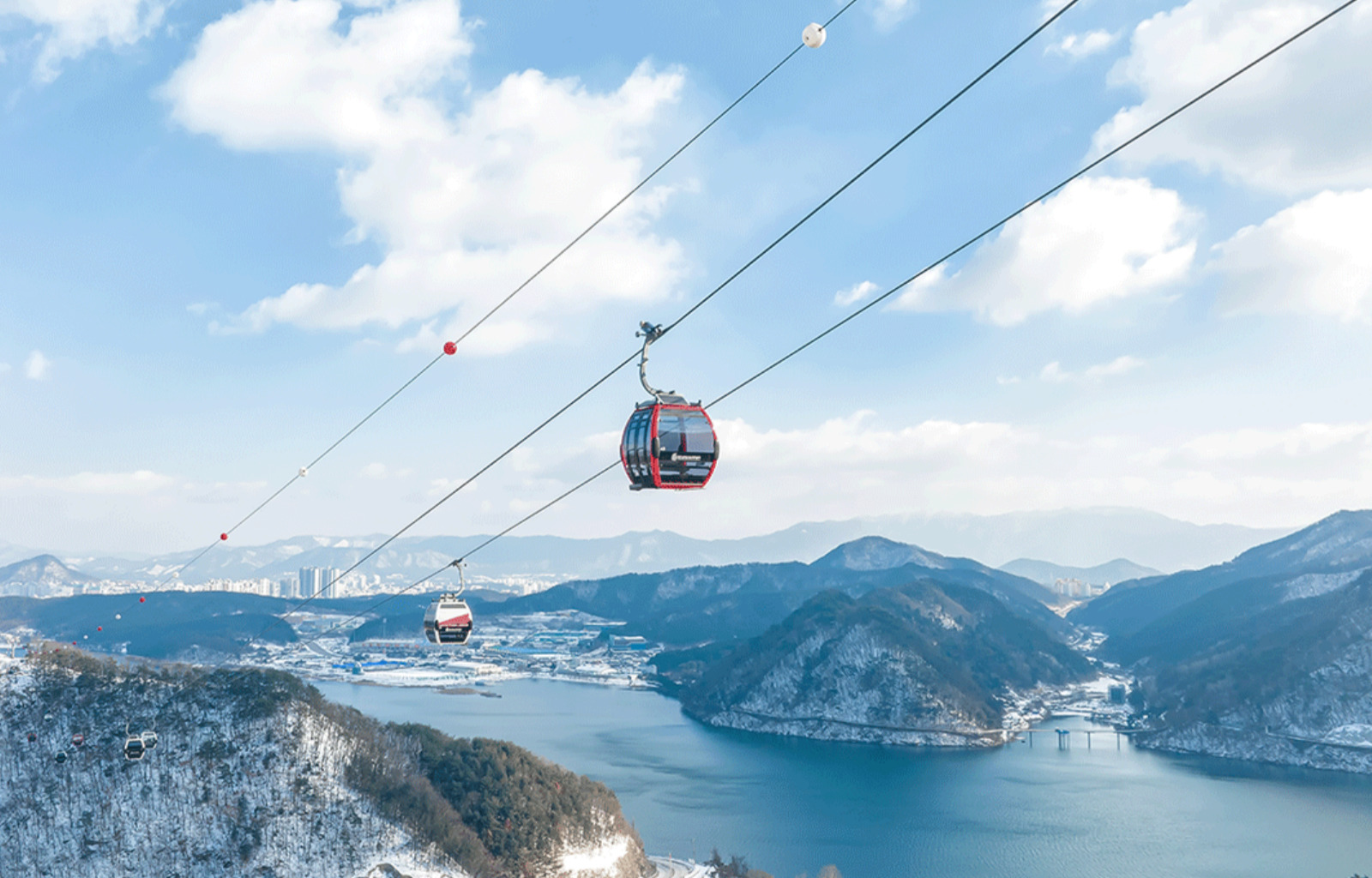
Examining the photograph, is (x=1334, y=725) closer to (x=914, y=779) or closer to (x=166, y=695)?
(x=914, y=779)

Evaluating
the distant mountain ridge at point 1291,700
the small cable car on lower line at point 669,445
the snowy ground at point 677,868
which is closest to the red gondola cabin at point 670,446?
the small cable car on lower line at point 669,445

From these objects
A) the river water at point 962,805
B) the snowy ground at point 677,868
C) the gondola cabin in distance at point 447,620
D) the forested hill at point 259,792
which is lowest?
the river water at point 962,805

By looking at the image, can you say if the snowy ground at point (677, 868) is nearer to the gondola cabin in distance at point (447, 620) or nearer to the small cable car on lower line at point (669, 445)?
the gondola cabin in distance at point (447, 620)

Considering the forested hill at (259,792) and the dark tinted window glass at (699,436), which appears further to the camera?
the forested hill at (259,792)

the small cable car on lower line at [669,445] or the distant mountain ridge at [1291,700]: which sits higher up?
the small cable car on lower line at [669,445]

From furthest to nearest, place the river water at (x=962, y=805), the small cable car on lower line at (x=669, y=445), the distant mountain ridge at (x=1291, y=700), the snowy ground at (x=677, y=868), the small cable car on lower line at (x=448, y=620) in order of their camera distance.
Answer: the distant mountain ridge at (x=1291, y=700), the river water at (x=962, y=805), the snowy ground at (x=677, y=868), the small cable car on lower line at (x=448, y=620), the small cable car on lower line at (x=669, y=445)

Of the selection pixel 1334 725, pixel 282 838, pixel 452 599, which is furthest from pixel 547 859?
pixel 1334 725
